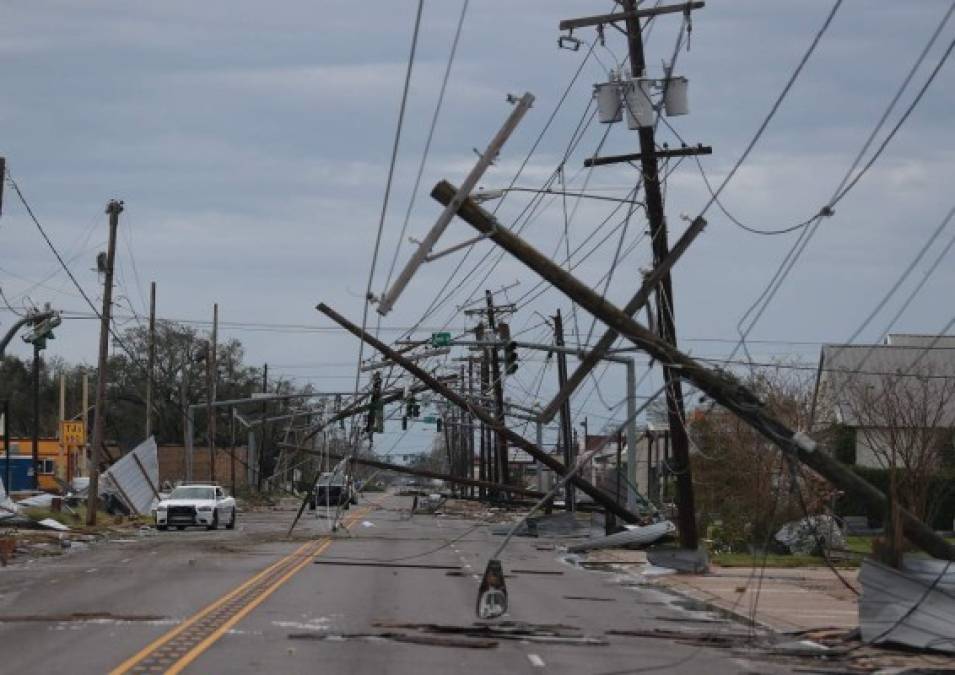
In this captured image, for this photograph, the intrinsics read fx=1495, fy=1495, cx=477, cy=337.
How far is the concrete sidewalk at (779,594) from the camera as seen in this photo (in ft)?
73.8

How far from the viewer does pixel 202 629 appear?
1828 cm

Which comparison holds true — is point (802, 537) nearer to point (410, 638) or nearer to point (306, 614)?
point (306, 614)

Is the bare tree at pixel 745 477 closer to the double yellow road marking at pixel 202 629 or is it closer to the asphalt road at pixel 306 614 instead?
the asphalt road at pixel 306 614

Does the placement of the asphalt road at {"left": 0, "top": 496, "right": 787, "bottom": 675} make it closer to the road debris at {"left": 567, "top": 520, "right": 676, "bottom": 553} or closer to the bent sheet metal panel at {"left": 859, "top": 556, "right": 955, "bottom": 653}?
the bent sheet metal panel at {"left": 859, "top": 556, "right": 955, "bottom": 653}

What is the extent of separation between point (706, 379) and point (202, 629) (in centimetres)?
706

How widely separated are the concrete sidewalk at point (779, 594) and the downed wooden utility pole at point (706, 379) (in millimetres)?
1989

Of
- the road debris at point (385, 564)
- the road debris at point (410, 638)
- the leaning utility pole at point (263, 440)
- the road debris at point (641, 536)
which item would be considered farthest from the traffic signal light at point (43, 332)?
the leaning utility pole at point (263, 440)

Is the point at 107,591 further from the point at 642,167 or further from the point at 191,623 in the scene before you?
the point at 642,167

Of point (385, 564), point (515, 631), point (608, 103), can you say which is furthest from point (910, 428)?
point (515, 631)

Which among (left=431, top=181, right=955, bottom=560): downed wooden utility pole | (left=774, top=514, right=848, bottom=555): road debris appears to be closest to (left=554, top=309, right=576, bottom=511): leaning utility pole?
(left=774, top=514, right=848, bottom=555): road debris

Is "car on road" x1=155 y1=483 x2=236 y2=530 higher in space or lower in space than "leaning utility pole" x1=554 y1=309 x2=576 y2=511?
lower

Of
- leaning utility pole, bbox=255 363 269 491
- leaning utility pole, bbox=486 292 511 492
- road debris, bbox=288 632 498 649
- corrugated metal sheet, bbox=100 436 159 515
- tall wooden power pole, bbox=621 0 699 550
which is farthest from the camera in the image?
leaning utility pole, bbox=255 363 269 491

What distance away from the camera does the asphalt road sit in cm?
1564

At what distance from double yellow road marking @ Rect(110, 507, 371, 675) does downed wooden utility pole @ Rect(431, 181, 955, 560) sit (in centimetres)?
585
